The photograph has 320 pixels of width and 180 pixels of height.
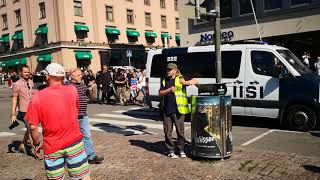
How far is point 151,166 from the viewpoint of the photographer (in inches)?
267

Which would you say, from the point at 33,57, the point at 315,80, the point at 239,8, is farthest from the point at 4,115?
the point at 33,57

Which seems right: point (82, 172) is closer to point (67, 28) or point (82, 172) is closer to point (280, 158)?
point (280, 158)

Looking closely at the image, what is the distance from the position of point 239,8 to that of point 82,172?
21118 millimetres

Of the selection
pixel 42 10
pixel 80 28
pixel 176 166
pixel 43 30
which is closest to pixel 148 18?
pixel 80 28

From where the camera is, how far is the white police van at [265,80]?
955 centimetres

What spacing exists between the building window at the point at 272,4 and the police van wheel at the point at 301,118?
13821mm

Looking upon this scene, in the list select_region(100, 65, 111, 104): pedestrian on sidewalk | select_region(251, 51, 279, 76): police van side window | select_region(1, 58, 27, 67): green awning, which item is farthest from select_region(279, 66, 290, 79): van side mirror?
select_region(1, 58, 27, 67): green awning

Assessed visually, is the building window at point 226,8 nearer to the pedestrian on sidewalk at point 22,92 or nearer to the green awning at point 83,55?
the pedestrian on sidewalk at point 22,92

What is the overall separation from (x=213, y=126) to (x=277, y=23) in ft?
55.2

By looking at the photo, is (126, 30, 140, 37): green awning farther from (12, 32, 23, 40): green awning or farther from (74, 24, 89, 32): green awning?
(12, 32, 23, 40): green awning

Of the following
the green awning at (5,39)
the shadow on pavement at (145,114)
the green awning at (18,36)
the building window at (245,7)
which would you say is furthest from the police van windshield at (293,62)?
the green awning at (5,39)

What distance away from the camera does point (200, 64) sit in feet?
37.7

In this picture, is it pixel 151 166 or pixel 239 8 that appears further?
pixel 239 8

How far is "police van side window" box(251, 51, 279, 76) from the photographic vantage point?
10102mm
